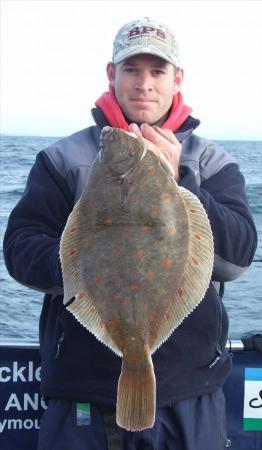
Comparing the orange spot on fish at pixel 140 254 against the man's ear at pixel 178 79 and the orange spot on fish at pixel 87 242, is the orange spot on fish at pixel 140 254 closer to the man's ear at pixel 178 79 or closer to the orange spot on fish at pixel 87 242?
the orange spot on fish at pixel 87 242

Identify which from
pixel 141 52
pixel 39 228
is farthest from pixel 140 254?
pixel 141 52

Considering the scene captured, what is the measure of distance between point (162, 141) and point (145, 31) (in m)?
0.67

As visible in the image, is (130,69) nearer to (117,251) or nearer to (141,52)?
(141,52)

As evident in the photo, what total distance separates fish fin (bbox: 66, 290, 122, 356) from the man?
0.25 meters

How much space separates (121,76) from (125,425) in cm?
159

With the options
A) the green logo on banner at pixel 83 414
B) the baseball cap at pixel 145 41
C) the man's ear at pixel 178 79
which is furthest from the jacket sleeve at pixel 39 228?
the man's ear at pixel 178 79

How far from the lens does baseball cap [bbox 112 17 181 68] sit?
3041 mm

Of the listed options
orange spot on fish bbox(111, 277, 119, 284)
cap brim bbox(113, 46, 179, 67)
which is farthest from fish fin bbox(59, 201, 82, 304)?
cap brim bbox(113, 46, 179, 67)

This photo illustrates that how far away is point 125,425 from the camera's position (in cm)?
248

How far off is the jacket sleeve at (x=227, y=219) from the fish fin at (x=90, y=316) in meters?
0.63

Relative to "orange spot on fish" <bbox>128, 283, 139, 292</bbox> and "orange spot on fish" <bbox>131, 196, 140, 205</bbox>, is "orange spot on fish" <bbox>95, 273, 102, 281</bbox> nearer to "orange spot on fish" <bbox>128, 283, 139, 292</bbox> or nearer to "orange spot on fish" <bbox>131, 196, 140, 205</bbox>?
"orange spot on fish" <bbox>128, 283, 139, 292</bbox>

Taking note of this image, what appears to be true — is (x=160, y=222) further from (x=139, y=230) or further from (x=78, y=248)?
(x=78, y=248)

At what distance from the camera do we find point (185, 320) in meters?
2.95

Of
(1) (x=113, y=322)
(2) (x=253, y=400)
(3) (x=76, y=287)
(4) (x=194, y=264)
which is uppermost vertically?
(4) (x=194, y=264)
